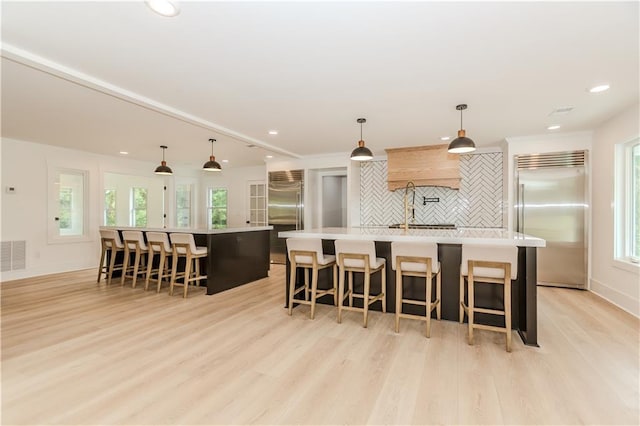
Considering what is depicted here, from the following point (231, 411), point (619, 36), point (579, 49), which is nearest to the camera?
point (231, 411)

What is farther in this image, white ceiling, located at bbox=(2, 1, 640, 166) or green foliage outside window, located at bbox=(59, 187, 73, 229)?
green foliage outside window, located at bbox=(59, 187, 73, 229)

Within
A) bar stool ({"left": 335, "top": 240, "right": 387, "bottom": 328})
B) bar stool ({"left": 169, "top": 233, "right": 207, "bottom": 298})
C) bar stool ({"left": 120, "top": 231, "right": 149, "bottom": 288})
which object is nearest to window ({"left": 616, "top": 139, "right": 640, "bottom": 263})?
bar stool ({"left": 335, "top": 240, "right": 387, "bottom": 328})

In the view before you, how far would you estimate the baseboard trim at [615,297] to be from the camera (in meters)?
3.65

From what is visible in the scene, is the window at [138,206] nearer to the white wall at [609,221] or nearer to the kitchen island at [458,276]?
the kitchen island at [458,276]

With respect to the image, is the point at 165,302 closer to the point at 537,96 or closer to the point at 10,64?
the point at 10,64

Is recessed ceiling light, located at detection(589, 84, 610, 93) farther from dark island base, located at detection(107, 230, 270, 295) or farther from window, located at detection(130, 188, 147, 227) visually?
window, located at detection(130, 188, 147, 227)

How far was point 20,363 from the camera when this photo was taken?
246 cm

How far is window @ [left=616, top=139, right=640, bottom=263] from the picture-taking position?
12.9ft

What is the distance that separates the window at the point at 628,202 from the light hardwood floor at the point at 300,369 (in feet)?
2.69

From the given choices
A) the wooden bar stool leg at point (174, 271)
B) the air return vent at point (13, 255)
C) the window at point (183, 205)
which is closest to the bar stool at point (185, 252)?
the wooden bar stool leg at point (174, 271)

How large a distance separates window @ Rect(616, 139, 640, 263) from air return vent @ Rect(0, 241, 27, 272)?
927 centimetres

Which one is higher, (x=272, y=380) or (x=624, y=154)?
(x=624, y=154)

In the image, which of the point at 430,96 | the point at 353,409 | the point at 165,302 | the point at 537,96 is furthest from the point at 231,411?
the point at 537,96

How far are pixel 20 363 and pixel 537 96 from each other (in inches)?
212
